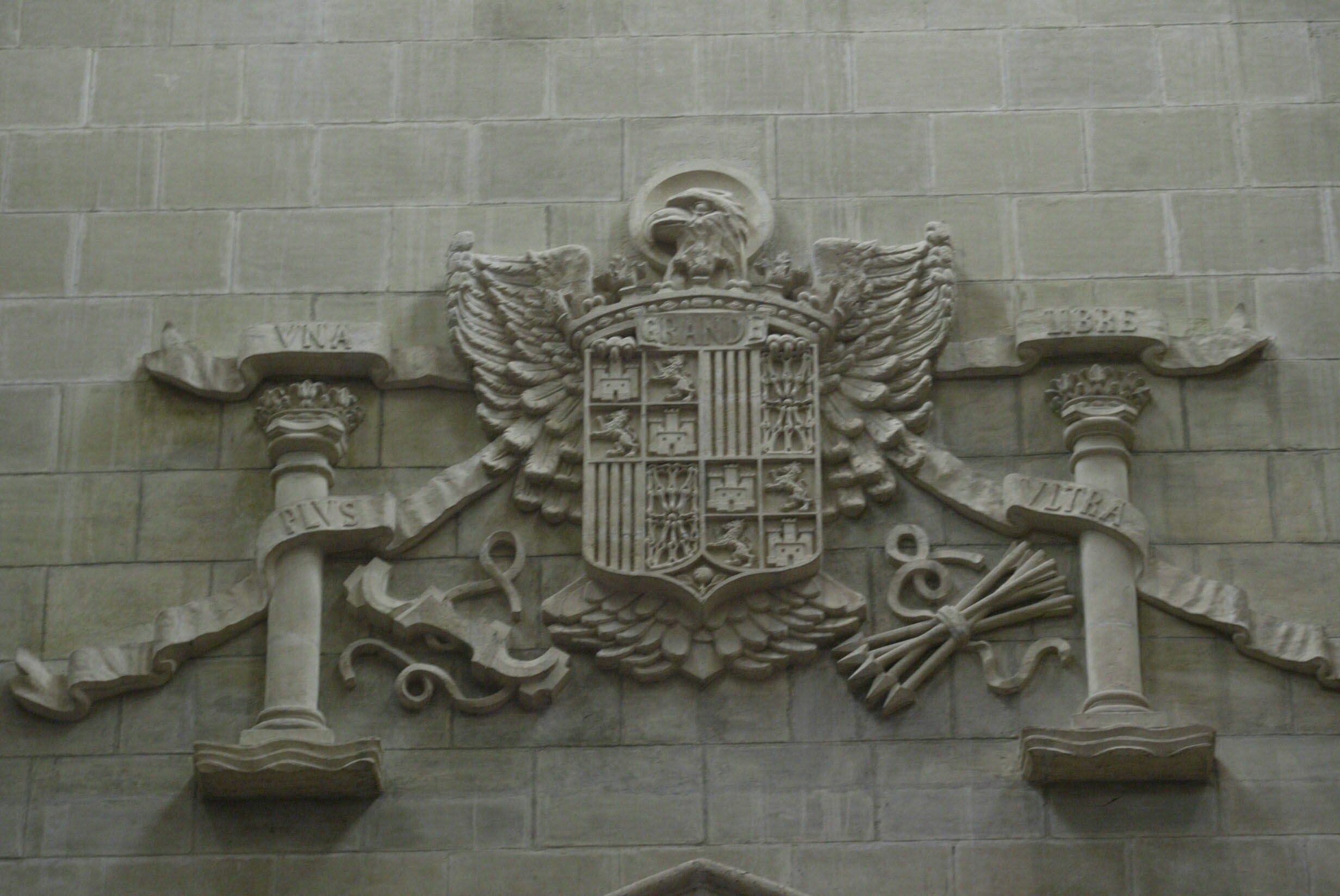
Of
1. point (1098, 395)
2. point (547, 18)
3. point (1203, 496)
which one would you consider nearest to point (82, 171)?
point (547, 18)

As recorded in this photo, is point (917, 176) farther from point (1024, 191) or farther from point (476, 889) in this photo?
point (476, 889)

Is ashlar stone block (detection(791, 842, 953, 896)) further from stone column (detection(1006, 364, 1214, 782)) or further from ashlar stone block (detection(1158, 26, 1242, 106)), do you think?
ashlar stone block (detection(1158, 26, 1242, 106))

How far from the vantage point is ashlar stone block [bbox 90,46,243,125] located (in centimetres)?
1502

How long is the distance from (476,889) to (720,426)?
242 centimetres

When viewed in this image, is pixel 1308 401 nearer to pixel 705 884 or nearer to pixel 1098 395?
pixel 1098 395

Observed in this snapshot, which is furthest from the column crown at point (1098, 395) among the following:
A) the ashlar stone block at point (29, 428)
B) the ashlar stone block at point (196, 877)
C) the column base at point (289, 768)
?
the ashlar stone block at point (29, 428)

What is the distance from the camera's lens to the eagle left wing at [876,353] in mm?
13969

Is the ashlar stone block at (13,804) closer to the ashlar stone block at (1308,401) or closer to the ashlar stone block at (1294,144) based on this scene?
the ashlar stone block at (1308,401)

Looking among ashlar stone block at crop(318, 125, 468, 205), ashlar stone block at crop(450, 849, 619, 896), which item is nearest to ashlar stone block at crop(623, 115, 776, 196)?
ashlar stone block at crop(318, 125, 468, 205)

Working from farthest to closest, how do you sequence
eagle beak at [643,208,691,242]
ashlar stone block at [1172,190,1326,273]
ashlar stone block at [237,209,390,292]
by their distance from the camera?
ashlar stone block at [237,209,390,292] < ashlar stone block at [1172,190,1326,273] < eagle beak at [643,208,691,242]

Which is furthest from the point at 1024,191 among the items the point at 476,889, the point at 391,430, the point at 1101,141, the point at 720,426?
the point at 476,889

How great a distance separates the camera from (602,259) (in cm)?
1453

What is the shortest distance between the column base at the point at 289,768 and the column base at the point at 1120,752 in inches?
115

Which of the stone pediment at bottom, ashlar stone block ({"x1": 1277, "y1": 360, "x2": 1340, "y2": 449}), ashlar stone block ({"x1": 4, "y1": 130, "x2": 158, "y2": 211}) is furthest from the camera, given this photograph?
ashlar stone block ({"x1": 4, "y1": 130, "x2": 158, "y2": 211})
